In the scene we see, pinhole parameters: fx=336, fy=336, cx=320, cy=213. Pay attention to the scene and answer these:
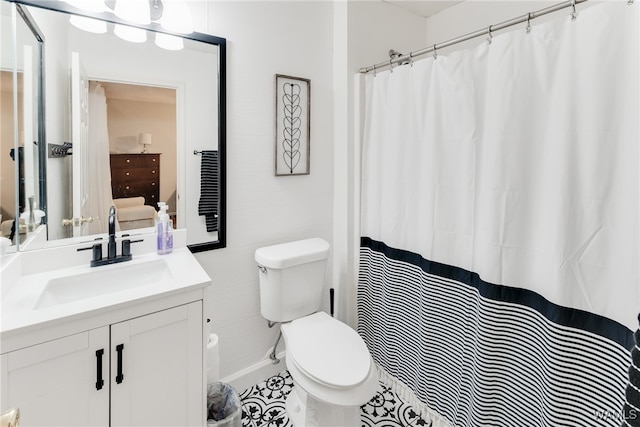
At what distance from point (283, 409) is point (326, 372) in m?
0.62

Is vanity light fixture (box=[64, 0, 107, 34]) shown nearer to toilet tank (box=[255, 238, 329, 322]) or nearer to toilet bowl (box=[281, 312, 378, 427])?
toilet tank (box=[255, 238, 329, 322])

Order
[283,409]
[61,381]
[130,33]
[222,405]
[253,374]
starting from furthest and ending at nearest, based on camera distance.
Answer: [253,374] → [283,409] → [222,405] → [130,33] → [61,381]

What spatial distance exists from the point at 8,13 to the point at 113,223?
32.0 inches

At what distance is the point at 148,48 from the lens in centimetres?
A: 151

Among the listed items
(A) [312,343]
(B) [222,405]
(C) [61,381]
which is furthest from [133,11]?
(B) [222,405]

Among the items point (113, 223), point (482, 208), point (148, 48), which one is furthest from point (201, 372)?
point (148, 48)

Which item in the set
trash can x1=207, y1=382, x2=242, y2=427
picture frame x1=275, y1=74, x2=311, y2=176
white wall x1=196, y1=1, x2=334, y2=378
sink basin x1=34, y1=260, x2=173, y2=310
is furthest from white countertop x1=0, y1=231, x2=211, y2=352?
picture frame x1=275, y1=74, x2=311, y2=176

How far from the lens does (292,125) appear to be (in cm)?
194

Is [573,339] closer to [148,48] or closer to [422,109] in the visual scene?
[422,109]

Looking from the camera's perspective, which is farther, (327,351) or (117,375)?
(327,351)

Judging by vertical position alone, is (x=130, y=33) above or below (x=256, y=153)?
above

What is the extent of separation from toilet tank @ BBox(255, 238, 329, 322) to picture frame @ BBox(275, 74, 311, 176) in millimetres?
458

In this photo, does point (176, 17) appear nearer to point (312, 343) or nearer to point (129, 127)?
point (129, 127)

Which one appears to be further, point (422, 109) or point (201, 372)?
point (422, 109)
